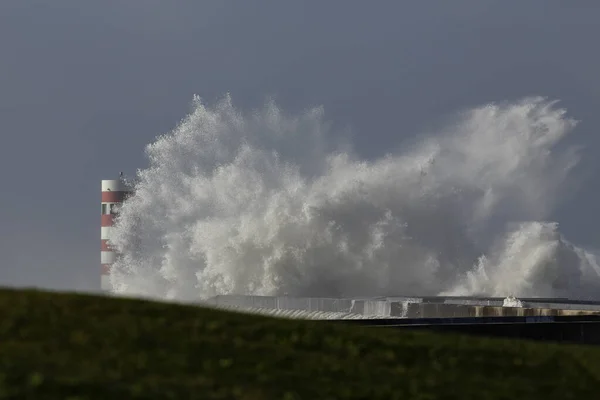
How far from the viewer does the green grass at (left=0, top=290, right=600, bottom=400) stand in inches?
311

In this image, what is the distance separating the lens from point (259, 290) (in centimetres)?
5400

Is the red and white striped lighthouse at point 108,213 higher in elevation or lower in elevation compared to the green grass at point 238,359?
higher

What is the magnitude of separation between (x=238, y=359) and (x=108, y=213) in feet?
176

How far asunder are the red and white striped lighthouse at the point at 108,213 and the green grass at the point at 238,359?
51744 mm

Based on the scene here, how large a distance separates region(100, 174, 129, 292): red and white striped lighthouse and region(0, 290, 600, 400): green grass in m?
51.7

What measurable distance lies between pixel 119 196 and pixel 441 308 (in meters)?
36.6

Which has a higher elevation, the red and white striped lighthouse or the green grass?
the red and white striped lighthouse

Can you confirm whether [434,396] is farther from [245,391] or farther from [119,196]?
[119,196]

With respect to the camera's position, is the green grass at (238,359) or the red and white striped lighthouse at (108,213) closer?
the green grass at (238,359)

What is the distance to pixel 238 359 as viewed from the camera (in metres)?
8.88

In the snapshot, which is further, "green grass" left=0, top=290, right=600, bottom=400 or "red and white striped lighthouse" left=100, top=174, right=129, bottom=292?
"red and white striped lighthouse" left=100, top=174, right=129, bottom=292

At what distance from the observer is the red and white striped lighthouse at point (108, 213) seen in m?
61.3

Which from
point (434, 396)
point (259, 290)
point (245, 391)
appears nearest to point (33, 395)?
point (245, 391)

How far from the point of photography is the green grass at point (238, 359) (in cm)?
791
